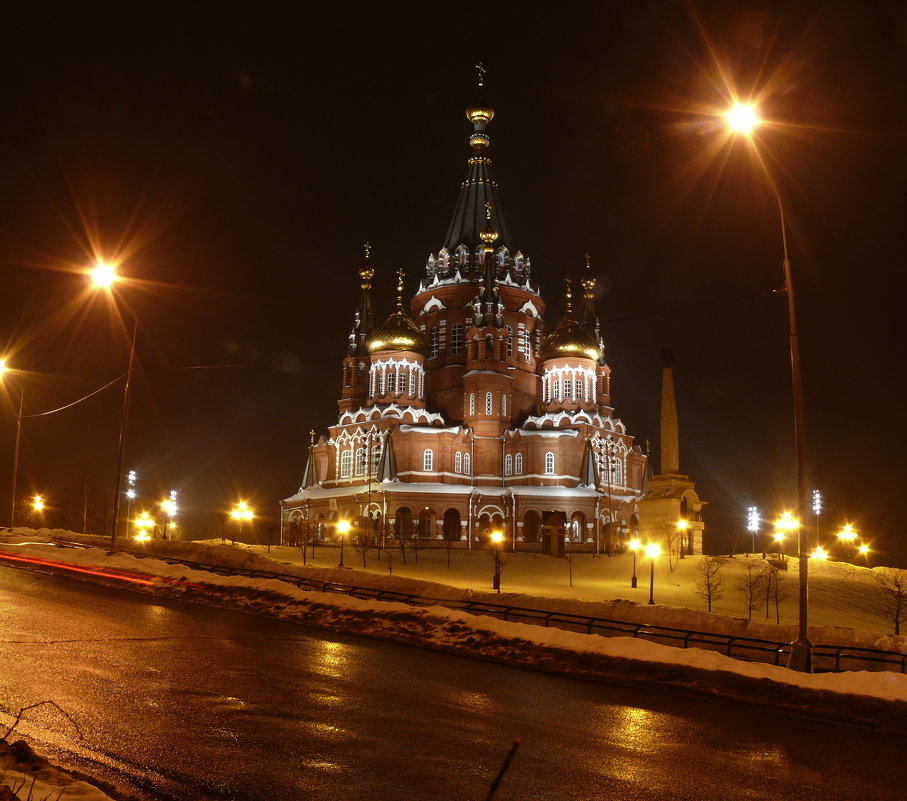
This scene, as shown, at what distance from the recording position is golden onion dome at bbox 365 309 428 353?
63.1 meters

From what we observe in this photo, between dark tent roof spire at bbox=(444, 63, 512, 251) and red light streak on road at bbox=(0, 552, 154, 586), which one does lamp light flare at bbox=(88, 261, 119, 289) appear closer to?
red light streak on road at bbox=(0, 552, 154, 586)

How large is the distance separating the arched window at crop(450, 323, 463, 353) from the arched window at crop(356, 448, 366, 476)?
422 inches

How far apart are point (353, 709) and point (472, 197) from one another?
62.5 m

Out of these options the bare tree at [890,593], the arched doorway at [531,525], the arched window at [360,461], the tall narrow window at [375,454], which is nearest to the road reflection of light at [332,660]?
the bare tree at [890,593]

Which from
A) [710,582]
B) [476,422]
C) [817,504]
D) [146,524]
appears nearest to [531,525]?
[476,422]

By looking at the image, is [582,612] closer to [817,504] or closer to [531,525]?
[531,525]

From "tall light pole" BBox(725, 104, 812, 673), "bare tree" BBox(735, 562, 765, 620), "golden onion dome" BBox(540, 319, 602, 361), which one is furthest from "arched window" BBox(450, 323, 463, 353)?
"tall light pole" BBox(725, 104, 812, 673)

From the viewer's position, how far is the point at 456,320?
220ft

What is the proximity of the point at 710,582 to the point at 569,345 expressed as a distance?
3132cm

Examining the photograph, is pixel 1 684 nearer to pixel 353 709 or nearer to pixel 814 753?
pixel 353 709

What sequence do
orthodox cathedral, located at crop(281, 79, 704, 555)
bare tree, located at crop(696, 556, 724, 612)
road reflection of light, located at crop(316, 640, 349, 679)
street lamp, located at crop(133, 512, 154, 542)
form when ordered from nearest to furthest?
road reflection of light, located at crop(316, 640, 349, 679), bare tree, located at crop(696, 556, 724, 612), street lamp, located at crop(133, 512, 154, 542), orthodox cathedral, located at crop(281, 79, 704, 555)

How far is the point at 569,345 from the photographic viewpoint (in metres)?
64.7

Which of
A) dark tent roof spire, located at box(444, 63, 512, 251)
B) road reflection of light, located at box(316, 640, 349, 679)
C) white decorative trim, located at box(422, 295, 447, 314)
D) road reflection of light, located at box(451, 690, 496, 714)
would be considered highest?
dark tent roof spire, located at box(444, 63, 512, 251)

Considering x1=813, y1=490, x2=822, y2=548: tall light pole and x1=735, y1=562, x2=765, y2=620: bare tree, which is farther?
x1=813, y1=490, x2=822, y2=548: tall light pole
